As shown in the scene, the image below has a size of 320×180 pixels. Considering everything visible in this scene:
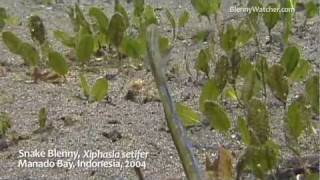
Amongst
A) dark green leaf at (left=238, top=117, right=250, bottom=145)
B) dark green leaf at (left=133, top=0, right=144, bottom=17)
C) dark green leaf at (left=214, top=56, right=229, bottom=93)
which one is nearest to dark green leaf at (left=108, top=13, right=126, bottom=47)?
dark green leaf at (left=133, top=0, right=144, bottom=17)

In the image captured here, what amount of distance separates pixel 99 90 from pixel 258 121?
54 centimetres

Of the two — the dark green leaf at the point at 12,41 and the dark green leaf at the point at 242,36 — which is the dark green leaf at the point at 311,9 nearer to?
the dark green leaf at the point at 242,36

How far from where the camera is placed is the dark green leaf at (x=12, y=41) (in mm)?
2078

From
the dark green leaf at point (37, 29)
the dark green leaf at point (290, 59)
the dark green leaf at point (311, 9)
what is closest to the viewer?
the dark green leaf at point (290, 59)

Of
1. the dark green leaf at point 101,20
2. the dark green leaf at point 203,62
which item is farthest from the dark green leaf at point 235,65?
the dark green leaf at point 101,20

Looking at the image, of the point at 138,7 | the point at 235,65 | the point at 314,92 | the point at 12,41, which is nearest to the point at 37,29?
the point at 12,41

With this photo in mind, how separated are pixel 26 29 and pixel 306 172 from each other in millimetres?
1452

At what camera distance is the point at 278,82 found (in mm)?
1620

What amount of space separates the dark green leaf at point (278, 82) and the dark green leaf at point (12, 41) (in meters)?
0.77

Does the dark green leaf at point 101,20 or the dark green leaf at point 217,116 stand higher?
the dark green leaf at point 101,20

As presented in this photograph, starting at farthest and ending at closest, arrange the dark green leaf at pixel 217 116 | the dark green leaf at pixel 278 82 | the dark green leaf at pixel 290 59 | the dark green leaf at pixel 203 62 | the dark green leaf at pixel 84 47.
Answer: the dark green leaf at pixel 84 47 < the dark green leaf at pixel 203 62 < the dark green leaf at pixel 290 59 < the dark green leaf at pixel 278 82 < the dark green leaf at pixel 217 116

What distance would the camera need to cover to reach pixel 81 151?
155 cm

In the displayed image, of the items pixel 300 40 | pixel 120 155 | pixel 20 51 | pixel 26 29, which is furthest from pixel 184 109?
pixel 26 29

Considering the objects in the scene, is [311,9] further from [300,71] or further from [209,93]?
[209,93]
